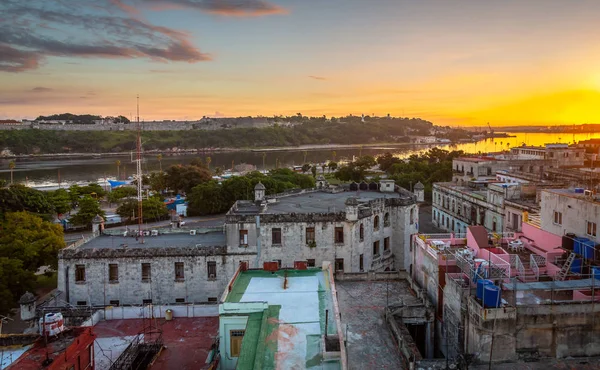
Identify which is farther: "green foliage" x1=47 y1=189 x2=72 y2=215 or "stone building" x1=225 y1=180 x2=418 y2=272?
"green foliage" x1=47 y1=189 x2=72 y2=215

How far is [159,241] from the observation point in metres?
41.4

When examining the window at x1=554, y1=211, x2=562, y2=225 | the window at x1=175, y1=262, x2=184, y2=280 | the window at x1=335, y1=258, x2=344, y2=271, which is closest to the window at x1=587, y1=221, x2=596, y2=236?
the window at x1=554, y1=211, x2=562, y2=225

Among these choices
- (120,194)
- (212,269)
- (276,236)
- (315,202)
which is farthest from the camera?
(120,194)

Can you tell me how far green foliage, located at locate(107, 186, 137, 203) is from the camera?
311 feet

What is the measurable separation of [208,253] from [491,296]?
23406 mm

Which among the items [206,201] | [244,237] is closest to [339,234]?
[244,237]

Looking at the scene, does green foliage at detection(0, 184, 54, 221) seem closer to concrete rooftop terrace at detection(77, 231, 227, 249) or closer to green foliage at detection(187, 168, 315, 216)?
green foliage at detection(187, 168, 315, 216)

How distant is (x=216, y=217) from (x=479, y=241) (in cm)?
5886

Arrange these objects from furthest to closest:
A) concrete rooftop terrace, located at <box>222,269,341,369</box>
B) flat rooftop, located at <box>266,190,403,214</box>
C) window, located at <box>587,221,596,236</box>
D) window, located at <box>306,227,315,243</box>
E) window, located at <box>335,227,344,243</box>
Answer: flat rooftop, located at <box>266,190,403,214</box>, window, located at <box>335,227,344,243</box>, window, located at <box>306,227,315,243</box>, window, located at <box>587,221,596,236</box>, concrete rooftop terrace, located at <box>222,269,341,369</box>

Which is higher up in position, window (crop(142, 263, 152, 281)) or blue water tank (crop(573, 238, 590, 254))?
blue water tank (crop(573, 238, 590, 254))

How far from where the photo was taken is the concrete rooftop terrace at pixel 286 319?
17.7 metres

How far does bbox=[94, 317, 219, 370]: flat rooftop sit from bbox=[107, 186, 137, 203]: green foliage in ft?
220

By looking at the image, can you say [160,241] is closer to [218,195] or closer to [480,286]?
[480,286]

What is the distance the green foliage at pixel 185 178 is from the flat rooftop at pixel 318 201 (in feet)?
174
